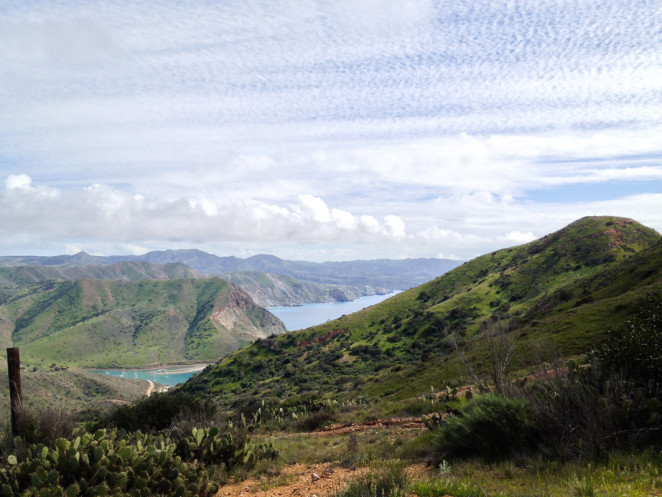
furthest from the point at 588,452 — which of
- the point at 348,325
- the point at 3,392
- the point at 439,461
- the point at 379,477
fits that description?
the point at 3,392

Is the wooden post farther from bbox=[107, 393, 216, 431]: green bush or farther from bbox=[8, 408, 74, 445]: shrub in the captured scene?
bbox=[107, 393, 216, 431]: green bush

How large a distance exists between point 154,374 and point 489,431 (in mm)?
210220

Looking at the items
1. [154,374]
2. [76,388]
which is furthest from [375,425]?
[154,374]

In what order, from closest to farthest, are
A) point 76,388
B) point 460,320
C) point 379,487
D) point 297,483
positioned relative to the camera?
1. point 379,487
2. point 297,483
3. point 460,320
4. point 76,388

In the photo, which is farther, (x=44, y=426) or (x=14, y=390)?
(x=14, y=390)

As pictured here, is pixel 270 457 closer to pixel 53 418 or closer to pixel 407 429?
pixel 407 429

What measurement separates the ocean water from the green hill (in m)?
90.8

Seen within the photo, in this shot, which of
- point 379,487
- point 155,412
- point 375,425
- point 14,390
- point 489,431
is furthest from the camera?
point 155,412

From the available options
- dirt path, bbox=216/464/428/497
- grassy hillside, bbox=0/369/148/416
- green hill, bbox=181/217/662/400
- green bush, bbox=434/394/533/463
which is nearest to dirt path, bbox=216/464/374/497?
dirt path, bbox=216/464/428/497

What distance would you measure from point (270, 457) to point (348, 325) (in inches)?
3343

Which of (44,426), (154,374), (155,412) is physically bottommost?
(154,374)

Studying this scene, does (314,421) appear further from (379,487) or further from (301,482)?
Answer: (379,487)

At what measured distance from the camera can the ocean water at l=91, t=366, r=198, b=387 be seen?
179 meters

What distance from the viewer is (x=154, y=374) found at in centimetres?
19012
